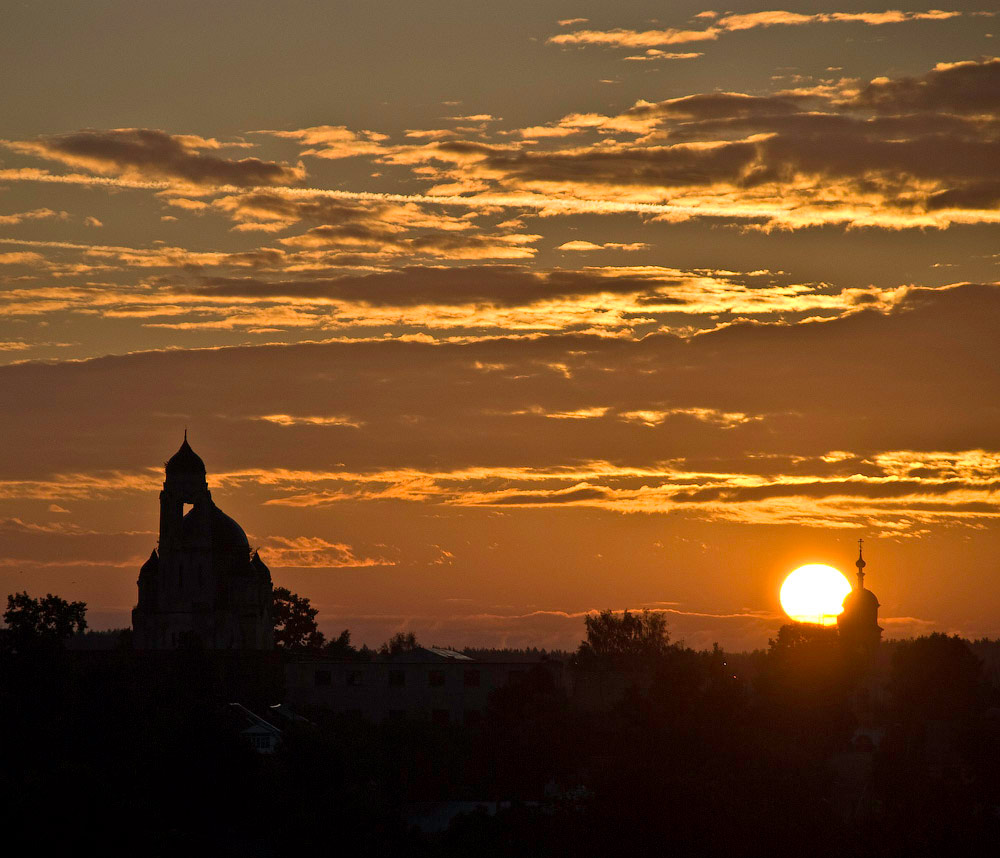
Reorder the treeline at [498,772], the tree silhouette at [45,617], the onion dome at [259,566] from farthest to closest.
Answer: the onion dome at [259,566] → the tree silhouette at [45,617] → the treeline at [498,772]

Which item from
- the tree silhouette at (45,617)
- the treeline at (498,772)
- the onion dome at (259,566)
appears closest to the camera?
the treeline at (498,772)

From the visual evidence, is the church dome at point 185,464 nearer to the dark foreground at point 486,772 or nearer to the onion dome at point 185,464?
the onion dome at point 185,464

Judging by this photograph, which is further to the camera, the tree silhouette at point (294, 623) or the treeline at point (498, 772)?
the tree silhouette at point (294, 623)

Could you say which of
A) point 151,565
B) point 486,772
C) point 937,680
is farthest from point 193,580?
point 937,680

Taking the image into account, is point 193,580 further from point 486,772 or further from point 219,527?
point 486,772

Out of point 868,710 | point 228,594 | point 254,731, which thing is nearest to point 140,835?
point 254,731

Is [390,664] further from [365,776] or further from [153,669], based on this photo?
[365,776]

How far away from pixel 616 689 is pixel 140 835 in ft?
386

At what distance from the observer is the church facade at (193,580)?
162 m

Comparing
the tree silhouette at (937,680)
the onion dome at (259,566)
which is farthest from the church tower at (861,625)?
the onion dome at (259,566)

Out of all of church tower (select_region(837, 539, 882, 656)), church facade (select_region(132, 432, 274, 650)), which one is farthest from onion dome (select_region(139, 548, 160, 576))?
church tower (select_region(837, 539, 882, 656))

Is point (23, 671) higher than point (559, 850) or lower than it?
higher

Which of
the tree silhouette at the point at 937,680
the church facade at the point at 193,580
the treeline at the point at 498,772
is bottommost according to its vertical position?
the treeline at the point at 498,772

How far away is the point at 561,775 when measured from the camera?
362ft
